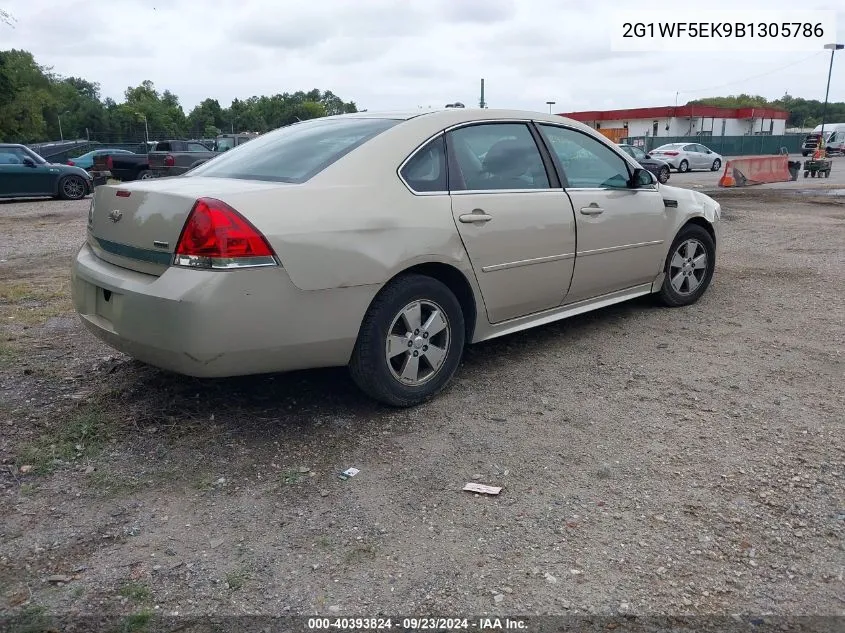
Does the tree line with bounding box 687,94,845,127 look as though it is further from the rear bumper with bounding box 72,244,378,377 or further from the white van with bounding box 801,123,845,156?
the rear bumper with bounding box 72,244,378,377

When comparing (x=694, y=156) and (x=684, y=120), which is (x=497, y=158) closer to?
(x=694, y=156)

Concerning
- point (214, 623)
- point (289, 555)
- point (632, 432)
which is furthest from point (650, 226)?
point (214, 623)

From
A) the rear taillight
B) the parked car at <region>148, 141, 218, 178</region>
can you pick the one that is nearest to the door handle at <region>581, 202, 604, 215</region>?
the rear taillight

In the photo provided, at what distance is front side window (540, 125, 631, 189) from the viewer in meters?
4.67

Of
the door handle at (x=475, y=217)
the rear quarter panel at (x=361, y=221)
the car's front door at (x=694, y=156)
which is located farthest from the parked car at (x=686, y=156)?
the rear quarter panel at (x=361, y=221)

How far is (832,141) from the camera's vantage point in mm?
49438

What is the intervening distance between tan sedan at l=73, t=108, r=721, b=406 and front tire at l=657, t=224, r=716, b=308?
78 cm

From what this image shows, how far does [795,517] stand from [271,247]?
2.41 metres

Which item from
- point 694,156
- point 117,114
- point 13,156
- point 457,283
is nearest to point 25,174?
point 13,156

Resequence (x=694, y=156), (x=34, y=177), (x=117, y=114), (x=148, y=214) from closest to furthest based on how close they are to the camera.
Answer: (x=148, y=214) → (x=34, y=177) → (x=694, y=156) → (x=117, y=114)

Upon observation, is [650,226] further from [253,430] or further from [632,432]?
[253,430]

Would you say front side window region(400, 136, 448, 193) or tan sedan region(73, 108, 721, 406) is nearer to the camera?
tan sedan region(73, 108, 721, 406)

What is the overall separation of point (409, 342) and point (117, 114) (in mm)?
88066

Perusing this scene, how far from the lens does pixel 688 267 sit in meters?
5.77
